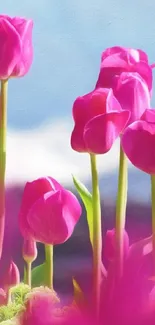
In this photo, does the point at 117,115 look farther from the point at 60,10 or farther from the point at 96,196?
the point at 60,10

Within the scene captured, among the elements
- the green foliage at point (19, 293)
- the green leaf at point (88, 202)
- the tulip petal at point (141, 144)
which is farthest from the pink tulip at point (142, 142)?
the green foliage at point (19, 293)

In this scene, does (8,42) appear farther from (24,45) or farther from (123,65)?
(123,65)

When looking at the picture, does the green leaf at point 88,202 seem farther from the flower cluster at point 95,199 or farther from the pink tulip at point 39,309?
the pink tulip at point 39,309

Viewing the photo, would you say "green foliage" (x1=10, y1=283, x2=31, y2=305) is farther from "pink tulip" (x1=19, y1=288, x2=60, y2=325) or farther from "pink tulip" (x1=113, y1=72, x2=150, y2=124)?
"pink tulip" (x1=113, y1=72, x2=150, y2=124)

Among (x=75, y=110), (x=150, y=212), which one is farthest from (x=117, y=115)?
(x=150, y=212)

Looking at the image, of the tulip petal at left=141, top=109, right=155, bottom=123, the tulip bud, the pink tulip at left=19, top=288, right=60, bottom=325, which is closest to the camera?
the pink tulip at left=19, top=288, right=60, bottom=325

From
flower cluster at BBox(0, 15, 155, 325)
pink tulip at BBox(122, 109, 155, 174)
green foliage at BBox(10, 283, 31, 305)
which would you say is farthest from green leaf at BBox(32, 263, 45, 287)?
pink tulip at BBox(122, 109, 155, 174)
